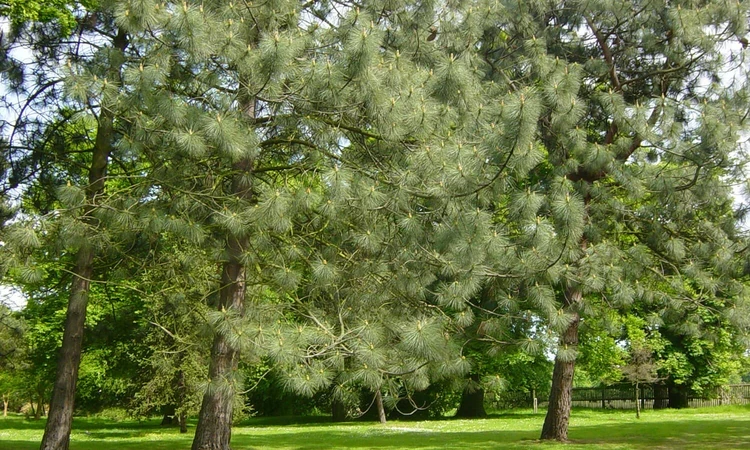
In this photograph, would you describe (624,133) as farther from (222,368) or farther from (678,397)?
(678,397)

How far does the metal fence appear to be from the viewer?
31.2 metres

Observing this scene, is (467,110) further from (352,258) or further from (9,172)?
(9,172)

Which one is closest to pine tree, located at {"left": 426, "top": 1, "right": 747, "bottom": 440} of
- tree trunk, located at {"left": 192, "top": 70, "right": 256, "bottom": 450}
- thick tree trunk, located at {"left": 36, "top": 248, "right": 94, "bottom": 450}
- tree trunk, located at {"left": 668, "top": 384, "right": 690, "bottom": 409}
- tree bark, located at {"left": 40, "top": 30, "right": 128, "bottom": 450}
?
tree trunk, located at {"left": 192, "top": 70, "right": 256, "bottom": 450}

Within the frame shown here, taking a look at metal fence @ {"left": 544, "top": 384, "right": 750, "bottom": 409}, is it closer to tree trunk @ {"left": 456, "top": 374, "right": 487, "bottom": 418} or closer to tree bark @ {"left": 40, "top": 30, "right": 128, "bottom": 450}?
tree trunk @ {"left": 456, "top": 374, "right": 487, "bottom": 418}

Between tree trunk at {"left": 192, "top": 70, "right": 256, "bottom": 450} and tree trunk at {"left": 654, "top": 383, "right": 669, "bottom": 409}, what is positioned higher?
tree trunk at {"left": 192, "top": 70, "right": 256, "bottom": 450}

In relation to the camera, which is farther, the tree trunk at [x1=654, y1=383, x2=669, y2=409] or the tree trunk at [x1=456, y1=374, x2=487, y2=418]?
the tree trunk at [x1=654, y1=383, x2=669, y2=409]

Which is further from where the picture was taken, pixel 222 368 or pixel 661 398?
pixel 661 398

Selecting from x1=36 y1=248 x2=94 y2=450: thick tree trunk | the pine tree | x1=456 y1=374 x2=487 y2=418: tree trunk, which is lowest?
x1=456 y1=374 x2=487 y2=418: tree trunk

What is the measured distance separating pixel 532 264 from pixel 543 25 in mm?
6214

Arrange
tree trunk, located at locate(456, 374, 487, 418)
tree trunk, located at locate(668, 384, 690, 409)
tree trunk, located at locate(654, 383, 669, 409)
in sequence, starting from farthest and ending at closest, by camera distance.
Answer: tree trunk, located at locate(654, 383, 669, 409)
tree trunk, located at locate(668, 384, 690, 409)
tree trunk, located at locate(456, 374, 487, 418)

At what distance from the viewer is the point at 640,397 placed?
32844 mm

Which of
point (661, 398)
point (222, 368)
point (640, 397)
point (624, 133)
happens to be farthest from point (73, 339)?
point (640, 397)

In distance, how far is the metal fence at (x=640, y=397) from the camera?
1228 inches

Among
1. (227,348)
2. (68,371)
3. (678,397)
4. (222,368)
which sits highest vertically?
(227,348)
